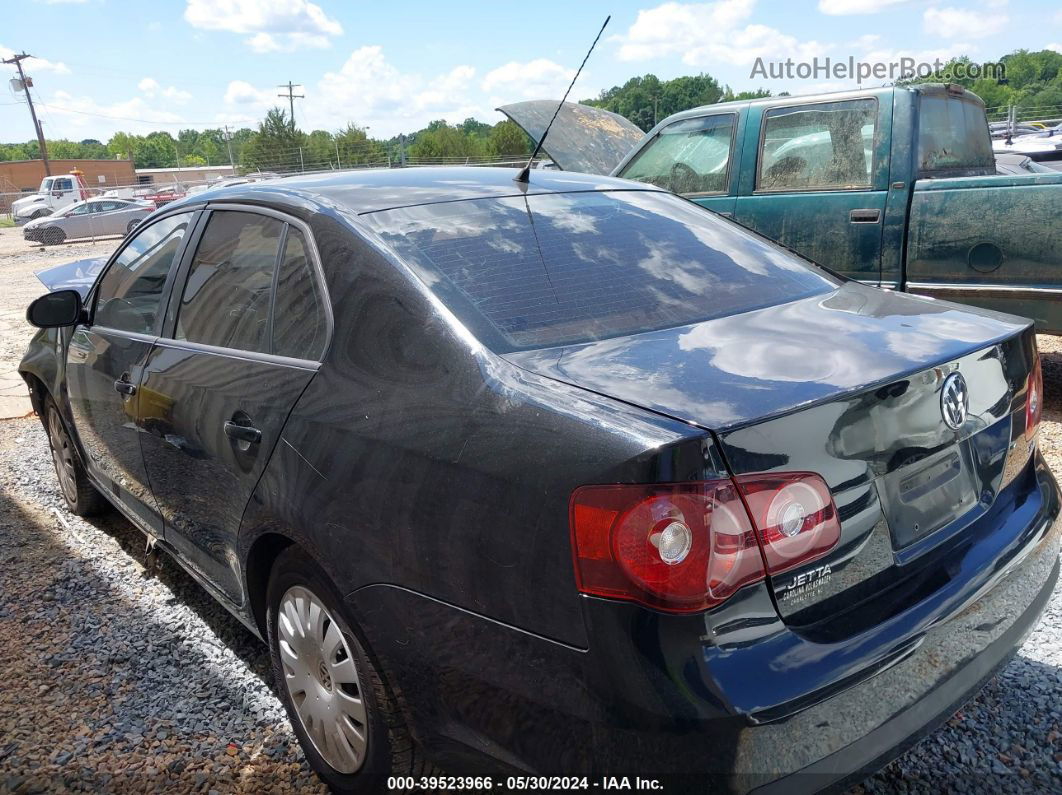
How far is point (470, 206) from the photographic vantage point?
2633 millimetres

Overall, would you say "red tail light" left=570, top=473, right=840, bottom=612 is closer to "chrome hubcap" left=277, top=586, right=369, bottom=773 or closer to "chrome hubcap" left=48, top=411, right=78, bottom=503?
"chrome hubcap" left=277, top=586, right=369, bottom=773

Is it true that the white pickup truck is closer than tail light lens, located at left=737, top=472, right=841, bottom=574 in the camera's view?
No

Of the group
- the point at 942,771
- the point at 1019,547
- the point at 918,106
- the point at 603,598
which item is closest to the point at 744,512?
the point at 603,598

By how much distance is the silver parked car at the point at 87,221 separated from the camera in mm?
25656

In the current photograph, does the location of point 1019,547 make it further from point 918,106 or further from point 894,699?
point 918,106

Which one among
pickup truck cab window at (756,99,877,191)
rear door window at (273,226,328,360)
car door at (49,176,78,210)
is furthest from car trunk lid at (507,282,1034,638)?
car door at (49,176,78,210)

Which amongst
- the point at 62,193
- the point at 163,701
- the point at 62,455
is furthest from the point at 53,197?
the point at 163,701

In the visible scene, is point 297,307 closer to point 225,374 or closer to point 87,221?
point 225,374

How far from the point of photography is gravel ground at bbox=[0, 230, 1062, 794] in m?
2.42

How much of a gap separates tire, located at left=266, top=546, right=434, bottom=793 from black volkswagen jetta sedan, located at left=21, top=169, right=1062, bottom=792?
0.03 feet

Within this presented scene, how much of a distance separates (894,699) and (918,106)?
4.77 metres

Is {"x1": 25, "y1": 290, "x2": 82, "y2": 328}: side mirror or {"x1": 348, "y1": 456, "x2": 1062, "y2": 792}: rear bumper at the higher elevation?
{"x1": 25, "y1": 290, "x2": 82, "y2": 328}: side mirror

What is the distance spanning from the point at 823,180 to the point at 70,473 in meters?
4.89

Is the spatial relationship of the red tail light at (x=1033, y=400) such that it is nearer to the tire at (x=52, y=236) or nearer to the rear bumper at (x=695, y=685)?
the rear bumper at (x=695, y=685)
